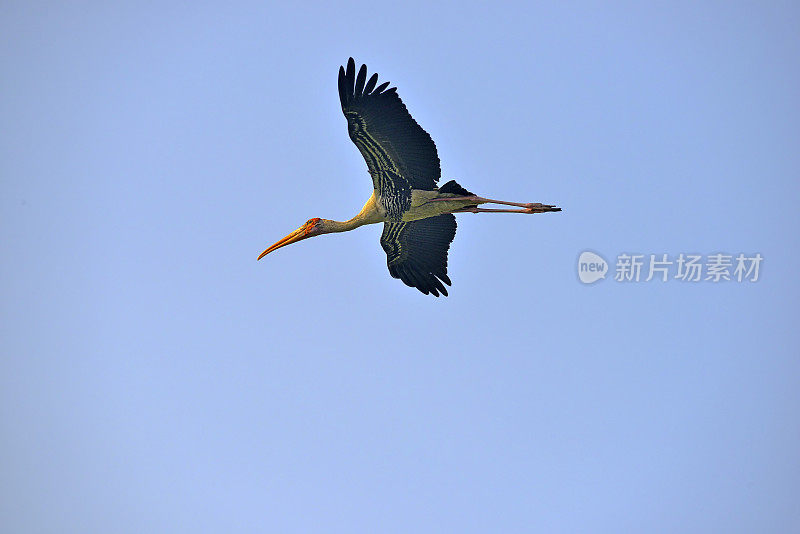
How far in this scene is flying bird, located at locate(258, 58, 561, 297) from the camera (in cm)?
1716

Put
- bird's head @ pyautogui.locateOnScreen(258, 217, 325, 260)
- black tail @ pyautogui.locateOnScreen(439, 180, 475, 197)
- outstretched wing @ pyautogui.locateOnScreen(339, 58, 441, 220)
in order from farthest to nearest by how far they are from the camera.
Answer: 1. bird's head @ pyautogui.locateOnScreen(258, 217, 325, 260)
2. black tail @ pyautogui.locateOnScreen(439, 180, 475, 197)
3. outstretched wing @ pyautogui.locateOnScreen(339, 58, 441, 220)

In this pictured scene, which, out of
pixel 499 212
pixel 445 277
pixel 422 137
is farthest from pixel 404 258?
pixel 422 137

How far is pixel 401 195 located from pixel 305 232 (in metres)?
2.53

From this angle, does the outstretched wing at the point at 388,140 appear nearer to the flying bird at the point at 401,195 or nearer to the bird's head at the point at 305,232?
the flying bird at the point at 401,195

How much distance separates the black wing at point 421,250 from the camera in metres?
20.2

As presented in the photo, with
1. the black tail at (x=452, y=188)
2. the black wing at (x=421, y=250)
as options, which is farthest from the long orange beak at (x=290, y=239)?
the black tail at (x=452, y=188)

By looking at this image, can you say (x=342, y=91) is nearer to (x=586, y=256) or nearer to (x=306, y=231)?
(x=306, y=231)

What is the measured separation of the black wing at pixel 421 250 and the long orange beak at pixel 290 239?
1.75 meters

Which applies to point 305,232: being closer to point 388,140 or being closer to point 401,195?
point 401,195

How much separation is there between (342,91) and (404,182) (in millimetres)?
2427

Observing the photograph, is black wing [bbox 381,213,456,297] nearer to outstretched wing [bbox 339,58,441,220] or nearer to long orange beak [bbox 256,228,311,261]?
outstretched wing [bbox 339,58,441,220]

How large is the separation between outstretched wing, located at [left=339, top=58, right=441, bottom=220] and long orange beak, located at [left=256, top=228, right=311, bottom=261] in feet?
6.95

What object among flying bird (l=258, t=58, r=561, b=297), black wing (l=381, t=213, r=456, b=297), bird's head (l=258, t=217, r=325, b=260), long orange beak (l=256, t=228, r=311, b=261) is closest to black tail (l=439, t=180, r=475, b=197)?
flying bird (l=258, t=58, r=561, b=297)

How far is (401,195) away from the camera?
742 inches
